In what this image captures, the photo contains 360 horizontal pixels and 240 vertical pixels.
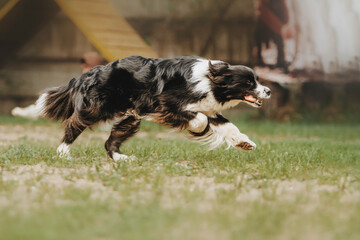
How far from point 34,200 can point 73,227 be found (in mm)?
678

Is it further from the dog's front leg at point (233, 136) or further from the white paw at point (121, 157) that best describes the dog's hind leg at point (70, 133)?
the dog's front leg at point (233, 136)

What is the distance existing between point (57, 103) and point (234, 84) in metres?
1.76

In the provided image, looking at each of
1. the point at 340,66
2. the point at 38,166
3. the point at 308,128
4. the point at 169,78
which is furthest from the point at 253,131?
the point at 38,166

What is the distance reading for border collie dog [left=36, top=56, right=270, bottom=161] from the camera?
4703 mm

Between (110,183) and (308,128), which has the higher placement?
(308,128)

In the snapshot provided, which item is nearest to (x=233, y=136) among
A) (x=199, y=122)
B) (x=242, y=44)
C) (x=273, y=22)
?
(x=199, y=122)

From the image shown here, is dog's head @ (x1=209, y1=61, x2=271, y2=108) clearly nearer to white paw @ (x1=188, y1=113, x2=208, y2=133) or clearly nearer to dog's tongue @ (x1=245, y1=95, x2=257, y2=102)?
dog's tongue @ (x1=245, y1=95, x2=257, y2=102)

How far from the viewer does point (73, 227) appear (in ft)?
8.36

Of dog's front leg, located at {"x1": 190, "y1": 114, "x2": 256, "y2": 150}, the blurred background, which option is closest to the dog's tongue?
dog's front leg, located at {"x1": 190, "y1": 114, "x2": 256, "y2": 150}

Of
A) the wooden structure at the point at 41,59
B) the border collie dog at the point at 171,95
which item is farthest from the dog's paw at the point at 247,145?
the wooden structure at the point at 41,59

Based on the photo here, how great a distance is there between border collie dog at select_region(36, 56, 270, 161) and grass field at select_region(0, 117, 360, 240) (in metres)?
0.33

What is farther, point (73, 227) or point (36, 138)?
point (36, 138)

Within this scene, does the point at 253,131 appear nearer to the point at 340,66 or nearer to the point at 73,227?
the point at 340,66

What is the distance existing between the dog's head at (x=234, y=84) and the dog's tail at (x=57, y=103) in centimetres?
144
